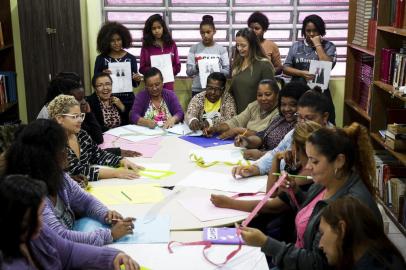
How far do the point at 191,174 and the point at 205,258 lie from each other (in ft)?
3.42

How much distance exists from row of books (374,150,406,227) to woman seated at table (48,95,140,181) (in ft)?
6.31

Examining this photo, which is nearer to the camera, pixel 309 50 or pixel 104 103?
pixel 104 103

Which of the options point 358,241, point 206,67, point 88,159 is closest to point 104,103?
point 206,67

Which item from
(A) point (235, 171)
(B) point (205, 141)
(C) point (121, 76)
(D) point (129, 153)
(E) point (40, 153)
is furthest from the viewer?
(C) point (121, 76)

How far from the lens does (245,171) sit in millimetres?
2936

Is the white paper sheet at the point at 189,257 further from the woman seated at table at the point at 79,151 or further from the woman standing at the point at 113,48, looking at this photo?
the woman standing at the point at 113,48

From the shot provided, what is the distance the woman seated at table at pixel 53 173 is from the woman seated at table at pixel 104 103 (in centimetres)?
204

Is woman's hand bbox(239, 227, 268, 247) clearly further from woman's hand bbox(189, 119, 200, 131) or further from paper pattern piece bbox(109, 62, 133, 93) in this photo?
paper pattern piece bbox(109, 62, 133, 93)

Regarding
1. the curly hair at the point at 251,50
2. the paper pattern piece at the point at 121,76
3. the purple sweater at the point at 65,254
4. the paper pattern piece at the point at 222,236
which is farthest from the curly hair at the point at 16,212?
the paper pattern piece at the point at 121,76

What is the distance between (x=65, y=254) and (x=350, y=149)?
3.96 feet

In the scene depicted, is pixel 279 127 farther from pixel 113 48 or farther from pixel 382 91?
pixel 113 48

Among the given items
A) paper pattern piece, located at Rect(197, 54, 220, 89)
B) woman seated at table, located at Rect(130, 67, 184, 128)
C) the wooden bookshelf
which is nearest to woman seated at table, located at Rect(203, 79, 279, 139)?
woman seated at table, located at Rect(130, 67, 184, 128)

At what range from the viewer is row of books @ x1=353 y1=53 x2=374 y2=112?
4663 millimetres

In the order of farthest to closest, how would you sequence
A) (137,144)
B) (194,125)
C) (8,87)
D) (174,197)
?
(8,87), (194,125), (137,144), (174,197)
